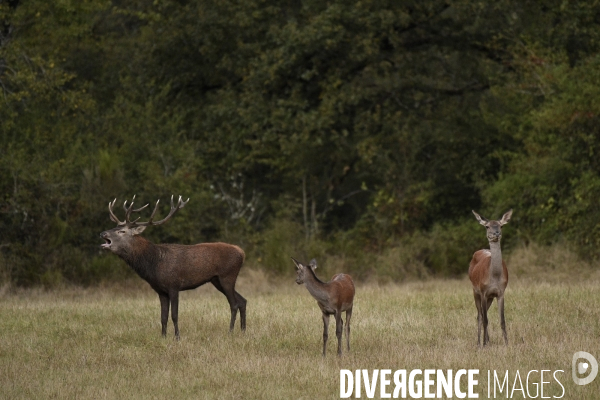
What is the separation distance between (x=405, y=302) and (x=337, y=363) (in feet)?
16.9

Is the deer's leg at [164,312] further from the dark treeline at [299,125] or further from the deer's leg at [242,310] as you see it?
the dark treeline at [299,125]

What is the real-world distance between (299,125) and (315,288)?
12763mm

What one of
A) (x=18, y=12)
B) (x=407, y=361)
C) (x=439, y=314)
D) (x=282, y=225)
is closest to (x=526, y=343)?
(x=407, y=361)

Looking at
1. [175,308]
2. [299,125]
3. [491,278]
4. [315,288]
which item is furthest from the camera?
[299,125]

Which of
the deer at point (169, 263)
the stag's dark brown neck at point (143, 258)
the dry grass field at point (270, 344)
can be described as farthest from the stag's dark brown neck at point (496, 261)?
the stag's dark brown neck at point (143, 258)

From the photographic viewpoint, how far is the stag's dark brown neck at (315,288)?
37.3 feet

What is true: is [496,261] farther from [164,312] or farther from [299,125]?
[299,125]

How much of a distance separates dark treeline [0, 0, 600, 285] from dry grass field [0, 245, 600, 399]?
13.9ft

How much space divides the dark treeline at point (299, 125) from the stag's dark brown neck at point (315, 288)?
10.2 meters

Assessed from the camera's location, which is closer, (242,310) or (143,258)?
(143,258)

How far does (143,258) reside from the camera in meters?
13.5

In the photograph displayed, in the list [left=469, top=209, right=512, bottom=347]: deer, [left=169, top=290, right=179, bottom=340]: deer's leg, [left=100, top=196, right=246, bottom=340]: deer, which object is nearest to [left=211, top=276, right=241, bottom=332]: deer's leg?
[left=100, top=196, right=246, bottom=340]: deer

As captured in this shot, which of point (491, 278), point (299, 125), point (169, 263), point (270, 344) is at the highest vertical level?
point (299, 125)

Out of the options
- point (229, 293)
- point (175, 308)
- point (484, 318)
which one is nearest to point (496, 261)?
point (484, 318)
